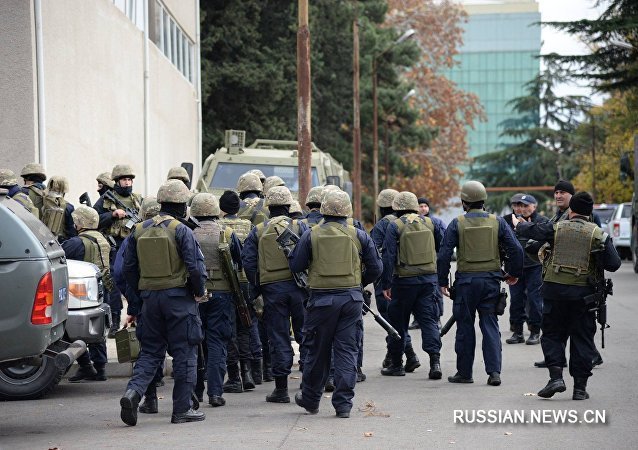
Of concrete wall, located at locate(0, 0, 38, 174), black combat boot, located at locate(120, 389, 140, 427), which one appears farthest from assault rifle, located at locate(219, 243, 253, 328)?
concrete wall, located at locate(0, 0, 38, 174)

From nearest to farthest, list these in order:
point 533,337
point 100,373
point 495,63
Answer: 1. point 100,373
2. point 533,337
3. point 495,63

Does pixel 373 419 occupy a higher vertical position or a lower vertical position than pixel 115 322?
lower

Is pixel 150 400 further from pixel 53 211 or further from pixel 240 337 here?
pixel 53 211

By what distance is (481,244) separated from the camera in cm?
1189

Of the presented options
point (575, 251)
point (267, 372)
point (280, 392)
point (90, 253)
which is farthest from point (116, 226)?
point (575, 251)

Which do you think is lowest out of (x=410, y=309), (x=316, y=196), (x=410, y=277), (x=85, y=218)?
(x=410, y=309)

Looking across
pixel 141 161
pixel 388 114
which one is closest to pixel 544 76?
pixel 388 114

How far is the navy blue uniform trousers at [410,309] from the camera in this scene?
12641mm

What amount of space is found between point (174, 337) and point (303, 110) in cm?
965

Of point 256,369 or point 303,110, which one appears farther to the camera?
point 303,110

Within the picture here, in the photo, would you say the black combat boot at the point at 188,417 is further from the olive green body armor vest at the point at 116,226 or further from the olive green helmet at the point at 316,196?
the olive green body armor vest at the point at 116,226

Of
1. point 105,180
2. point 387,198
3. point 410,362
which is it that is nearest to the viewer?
point 410,362

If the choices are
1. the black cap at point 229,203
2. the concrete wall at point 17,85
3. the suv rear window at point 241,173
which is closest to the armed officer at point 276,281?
the black cap at point 229,203

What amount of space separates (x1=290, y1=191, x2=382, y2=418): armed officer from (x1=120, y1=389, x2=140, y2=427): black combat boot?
1525 millimetres
